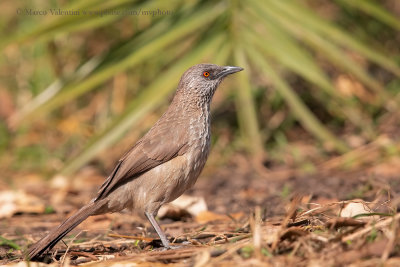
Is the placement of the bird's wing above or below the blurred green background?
below

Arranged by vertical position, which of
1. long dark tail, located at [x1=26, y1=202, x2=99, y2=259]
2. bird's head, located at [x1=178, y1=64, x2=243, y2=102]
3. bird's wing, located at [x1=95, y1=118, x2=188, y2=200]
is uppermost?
bird's head, located at [x1=178, y1=64, x2=243, y2=102]

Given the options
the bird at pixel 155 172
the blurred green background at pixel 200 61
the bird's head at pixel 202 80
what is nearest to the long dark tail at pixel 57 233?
the bird at pixel 155 172

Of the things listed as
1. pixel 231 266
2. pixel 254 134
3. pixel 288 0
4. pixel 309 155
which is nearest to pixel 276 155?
pixel 309 155

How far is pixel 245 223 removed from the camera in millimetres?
4059

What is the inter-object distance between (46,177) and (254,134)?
2.18m

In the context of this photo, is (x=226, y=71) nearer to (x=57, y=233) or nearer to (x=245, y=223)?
(x=245, y=223)

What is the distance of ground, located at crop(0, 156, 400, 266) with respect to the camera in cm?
273

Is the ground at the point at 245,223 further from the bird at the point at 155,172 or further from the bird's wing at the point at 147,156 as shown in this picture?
the bird's wing at the point at 147,156

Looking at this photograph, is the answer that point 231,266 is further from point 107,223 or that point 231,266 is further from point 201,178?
point 201,178

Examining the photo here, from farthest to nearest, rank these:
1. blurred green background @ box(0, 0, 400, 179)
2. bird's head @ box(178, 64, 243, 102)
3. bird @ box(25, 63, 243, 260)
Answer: blurred green background @ box(0, 0, 400, 179) → bird's head @ box(178, 64, 243, 102) → bird @ box(25, 63, 243, 260)

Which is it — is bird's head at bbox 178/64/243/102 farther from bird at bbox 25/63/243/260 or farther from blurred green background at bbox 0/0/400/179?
blurred green background at bbox 0/0/400/179

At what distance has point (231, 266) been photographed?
8.82 feet

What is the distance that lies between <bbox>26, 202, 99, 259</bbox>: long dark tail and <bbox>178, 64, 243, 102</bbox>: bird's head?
3.56 ft

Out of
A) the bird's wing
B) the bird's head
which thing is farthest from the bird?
the bird's head
